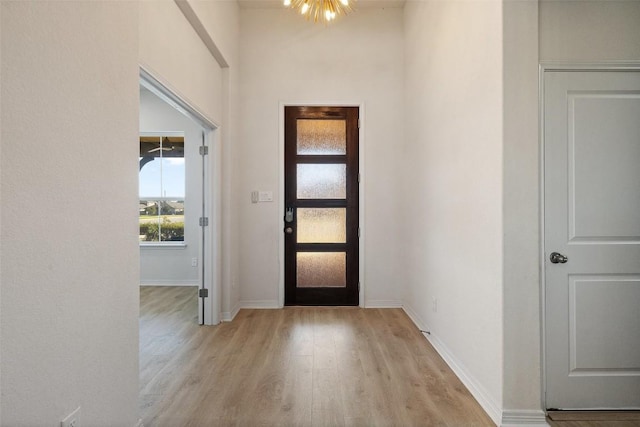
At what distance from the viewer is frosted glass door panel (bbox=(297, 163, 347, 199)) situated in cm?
402

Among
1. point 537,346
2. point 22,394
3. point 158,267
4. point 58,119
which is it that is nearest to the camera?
point 22,394

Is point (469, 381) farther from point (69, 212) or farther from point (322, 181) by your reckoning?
point (322, 181)

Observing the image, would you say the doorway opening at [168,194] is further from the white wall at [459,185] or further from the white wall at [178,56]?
the white wall at [459,185]

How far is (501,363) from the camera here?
6.02ft

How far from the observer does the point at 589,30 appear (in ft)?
6.19

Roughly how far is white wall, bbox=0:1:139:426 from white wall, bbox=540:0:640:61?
227 centimetres

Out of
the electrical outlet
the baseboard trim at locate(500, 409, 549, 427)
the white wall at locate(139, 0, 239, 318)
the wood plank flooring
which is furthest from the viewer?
the white wall at locate(139, 0, 239, 318)

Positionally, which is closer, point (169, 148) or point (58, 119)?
point (58, 119)

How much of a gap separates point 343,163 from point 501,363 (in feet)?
8.95

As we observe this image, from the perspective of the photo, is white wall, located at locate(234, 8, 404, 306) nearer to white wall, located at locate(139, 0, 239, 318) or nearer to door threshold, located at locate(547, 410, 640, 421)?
white wall, located at locate(139, 0, 239, 318)

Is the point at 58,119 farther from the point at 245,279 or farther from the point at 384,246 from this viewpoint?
the point at 384,246

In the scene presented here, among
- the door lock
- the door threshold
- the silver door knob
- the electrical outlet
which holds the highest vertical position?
the door lock

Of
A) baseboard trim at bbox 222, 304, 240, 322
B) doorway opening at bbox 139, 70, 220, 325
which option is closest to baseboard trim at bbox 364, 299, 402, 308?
baseboard trim at bbox 222, 304, 240, 322

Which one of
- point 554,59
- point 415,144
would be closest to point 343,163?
point 415,144
